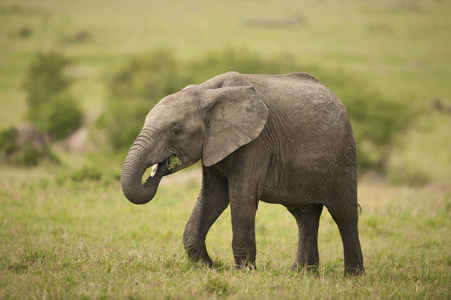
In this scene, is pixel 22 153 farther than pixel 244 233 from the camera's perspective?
Yes

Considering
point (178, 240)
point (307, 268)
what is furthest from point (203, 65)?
point (307, 268)

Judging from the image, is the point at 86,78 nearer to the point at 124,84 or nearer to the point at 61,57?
the point at 61,57

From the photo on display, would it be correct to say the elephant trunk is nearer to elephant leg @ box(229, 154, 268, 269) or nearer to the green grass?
the green grass

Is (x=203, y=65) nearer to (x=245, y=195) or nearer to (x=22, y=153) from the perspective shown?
(x=22, y=153)

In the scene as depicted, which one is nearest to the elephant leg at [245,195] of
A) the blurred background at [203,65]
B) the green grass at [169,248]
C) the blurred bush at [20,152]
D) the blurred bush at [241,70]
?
the green grass at [169,248]

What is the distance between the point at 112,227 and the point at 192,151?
168 inches

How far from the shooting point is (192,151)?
21.5ft

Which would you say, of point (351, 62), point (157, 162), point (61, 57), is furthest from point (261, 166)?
point (351, 62)

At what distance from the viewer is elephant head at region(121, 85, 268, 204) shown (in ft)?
20.4

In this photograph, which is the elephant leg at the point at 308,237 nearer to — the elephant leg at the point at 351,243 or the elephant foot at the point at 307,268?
the elephant foot at the point at 307,268

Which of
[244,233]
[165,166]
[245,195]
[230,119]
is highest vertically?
[230,119]

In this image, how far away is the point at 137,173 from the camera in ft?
20.0

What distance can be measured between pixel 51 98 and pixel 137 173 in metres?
27.1

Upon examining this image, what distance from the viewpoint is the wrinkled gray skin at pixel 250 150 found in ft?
21.0
